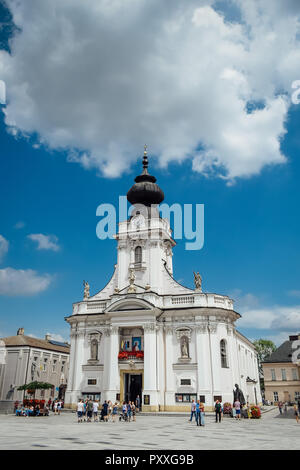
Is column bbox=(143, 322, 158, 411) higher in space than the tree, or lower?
lower

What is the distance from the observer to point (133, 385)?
129ft

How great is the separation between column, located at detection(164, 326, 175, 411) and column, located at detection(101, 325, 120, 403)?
16.4 feet

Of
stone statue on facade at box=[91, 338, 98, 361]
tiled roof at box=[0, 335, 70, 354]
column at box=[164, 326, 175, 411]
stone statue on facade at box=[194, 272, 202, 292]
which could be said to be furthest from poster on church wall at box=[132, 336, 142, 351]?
tiled roof at box=[0, 335, 70, 354]

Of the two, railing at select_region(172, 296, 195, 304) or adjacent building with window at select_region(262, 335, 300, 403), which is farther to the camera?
adjacent building with window at select_region(262, 335, 300, 403)

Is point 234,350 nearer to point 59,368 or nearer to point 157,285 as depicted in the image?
point 157,285

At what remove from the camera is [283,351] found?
6700cm

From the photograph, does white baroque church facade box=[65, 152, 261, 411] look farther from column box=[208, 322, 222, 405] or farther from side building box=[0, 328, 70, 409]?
side building box=[0, 328, 70, 409]

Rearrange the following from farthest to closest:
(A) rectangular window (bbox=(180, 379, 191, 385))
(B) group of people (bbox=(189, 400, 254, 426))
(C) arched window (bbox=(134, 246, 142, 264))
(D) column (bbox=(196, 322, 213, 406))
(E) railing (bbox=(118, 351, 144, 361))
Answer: (C) arched window (bbox=(134, 246, 142, 264)), (E) railing (bbox=(118, 351, 144, 361)), (A) rectangular window (bbox=(180, 379, 191, 385)), (D) column (bbox=(196, 322, 213, 406)), (B) group of people (bbox=(189, 400, 254, 426))

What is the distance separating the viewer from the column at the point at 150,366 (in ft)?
120

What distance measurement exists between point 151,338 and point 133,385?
17.8ft

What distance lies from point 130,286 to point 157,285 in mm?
3345

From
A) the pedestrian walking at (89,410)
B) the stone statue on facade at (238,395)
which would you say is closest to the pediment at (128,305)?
the stone statue on facade at (238,395)

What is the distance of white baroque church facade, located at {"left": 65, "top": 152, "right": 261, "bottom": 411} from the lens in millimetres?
37781
